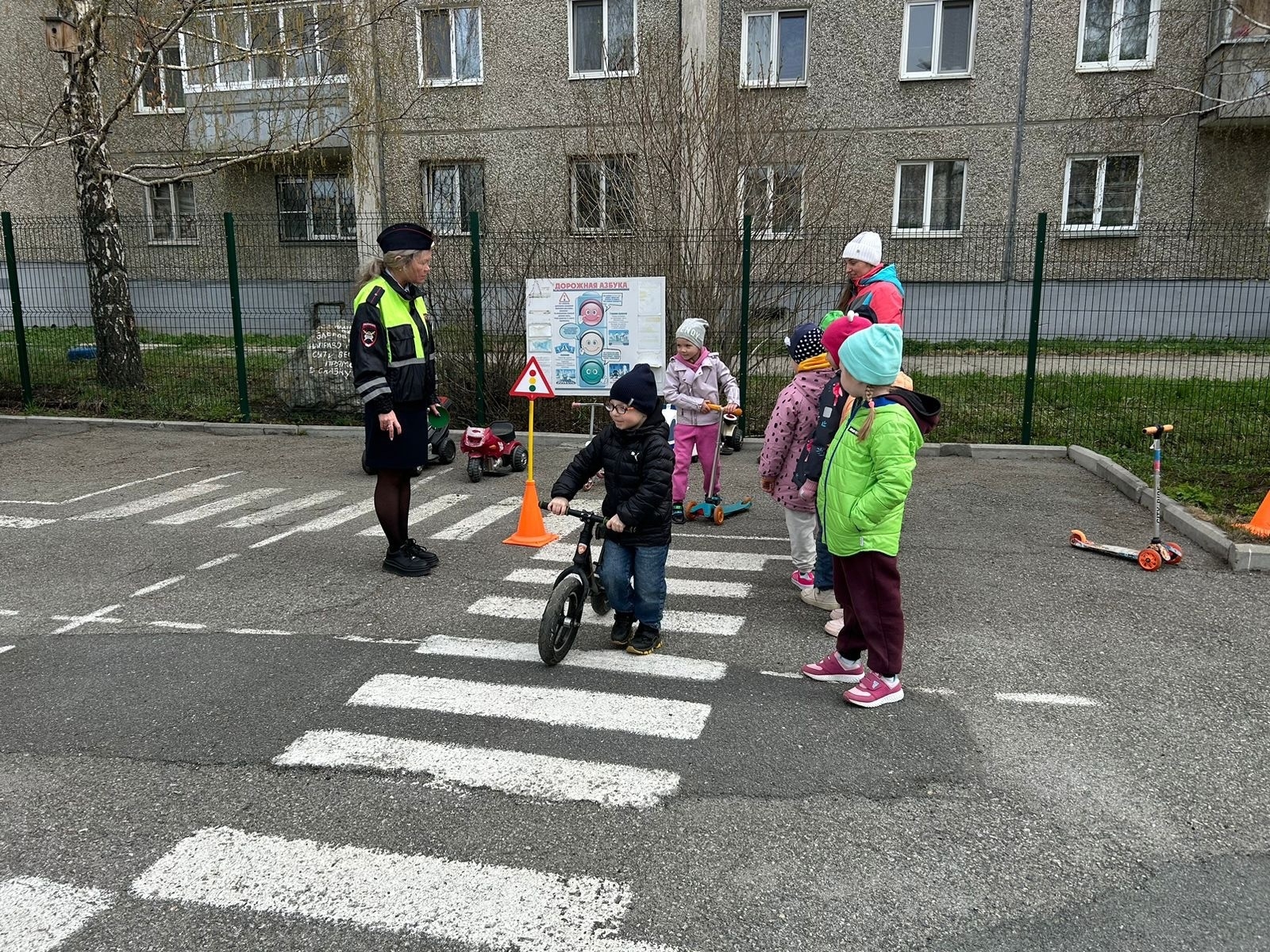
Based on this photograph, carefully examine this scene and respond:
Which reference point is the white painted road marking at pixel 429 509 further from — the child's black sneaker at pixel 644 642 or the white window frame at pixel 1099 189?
the white window frame at pixel 1099 189

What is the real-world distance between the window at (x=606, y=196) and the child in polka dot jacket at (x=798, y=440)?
19.9 feet

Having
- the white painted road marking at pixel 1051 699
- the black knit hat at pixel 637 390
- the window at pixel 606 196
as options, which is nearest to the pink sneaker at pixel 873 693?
the white painted road marking at pixel 1051 699

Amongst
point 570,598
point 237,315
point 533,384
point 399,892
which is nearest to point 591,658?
point 570,598

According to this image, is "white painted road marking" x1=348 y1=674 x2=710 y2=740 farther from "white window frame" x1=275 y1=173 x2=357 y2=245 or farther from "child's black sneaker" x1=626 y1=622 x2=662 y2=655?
"white window frame" x1=275 y1=173 x2=357 y2=245

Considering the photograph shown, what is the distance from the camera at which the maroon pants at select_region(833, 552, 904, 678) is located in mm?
4426

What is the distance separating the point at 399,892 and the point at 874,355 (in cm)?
285

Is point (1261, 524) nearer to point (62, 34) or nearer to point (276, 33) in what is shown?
point (276, 33)

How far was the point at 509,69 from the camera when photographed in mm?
21734

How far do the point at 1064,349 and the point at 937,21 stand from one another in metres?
12.3

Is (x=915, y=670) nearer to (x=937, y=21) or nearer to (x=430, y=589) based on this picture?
(x=430, y=589)

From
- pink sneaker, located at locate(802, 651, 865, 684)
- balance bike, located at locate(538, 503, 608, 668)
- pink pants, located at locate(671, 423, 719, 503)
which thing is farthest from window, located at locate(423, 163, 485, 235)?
pink sneaker, located at locate(802, 651, 865, 684)

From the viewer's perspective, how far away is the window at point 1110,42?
1914cm

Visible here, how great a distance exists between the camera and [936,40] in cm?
2016

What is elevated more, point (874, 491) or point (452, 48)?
point (452, 48)
